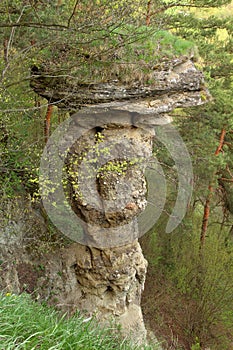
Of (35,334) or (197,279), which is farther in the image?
(197,279)

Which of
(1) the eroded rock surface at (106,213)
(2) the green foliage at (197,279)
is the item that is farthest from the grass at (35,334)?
(2) the green foliage at (197,279)

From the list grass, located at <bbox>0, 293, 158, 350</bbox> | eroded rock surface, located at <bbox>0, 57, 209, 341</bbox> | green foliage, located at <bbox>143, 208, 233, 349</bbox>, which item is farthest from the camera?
green foliage, located at <bbox>143, 208, 233, 349</bbox>

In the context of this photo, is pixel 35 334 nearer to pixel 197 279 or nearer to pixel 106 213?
pixel 106 213

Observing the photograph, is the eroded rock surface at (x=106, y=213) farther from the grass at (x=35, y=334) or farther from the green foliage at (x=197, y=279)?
the grass at (x=35, y=334)

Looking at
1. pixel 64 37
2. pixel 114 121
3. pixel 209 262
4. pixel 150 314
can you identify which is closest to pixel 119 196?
pixel 114 121

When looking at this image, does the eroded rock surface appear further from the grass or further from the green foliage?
the grass

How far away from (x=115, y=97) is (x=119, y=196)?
6.49 ft

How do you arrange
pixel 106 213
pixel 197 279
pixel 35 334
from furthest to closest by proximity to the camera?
pixel 197 279
pixel 106 213
pixel 35 334

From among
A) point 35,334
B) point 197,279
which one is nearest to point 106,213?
point 35,334

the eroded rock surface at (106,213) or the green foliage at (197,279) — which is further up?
the eroded rock surface at (106,213)

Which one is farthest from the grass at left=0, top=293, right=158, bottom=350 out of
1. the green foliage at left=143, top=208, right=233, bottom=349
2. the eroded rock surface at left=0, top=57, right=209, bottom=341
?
the green foliage at left=143, top=208, right=233, bottom=349

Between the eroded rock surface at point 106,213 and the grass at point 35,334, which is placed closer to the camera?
the grass at point 35,334

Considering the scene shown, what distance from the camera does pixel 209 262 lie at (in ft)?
31.3

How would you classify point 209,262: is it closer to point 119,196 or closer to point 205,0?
point 119,196
